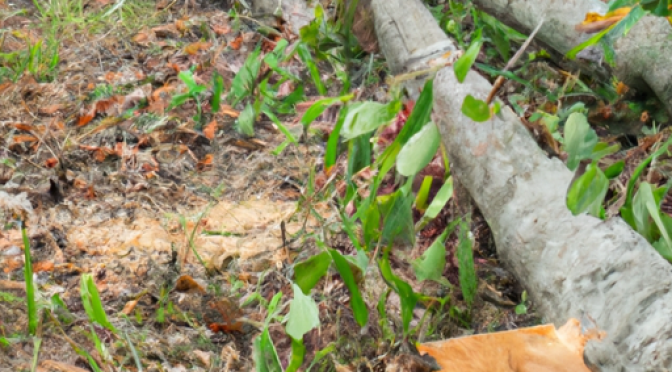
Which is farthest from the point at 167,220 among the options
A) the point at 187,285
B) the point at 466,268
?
the point at 466,268

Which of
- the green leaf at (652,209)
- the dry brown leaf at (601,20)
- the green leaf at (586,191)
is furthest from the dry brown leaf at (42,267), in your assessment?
the dry brown leaf at (601,20)

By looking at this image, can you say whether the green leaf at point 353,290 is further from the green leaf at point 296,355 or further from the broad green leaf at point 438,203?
the broad green leaf at point 438,203

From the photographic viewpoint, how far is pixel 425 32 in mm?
2297

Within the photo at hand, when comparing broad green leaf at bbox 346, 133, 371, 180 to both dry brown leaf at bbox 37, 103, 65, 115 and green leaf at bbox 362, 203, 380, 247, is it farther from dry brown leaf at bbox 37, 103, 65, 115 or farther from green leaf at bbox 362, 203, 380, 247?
dry brown leaf at bbox 37, 103, 65, 115

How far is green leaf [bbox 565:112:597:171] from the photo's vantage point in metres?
1.52

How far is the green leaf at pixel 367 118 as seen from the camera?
1702 mm

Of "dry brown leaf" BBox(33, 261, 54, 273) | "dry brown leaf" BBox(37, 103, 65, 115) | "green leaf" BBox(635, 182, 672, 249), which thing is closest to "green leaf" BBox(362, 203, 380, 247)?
"green leaf" BBox(635, 182, 672, 249)

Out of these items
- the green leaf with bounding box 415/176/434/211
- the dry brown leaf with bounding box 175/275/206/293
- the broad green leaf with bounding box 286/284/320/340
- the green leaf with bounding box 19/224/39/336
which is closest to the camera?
the broad green leaf with bounding box 286/284/320/340

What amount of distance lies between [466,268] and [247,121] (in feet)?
3.89

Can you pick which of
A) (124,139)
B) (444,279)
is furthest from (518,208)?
(124,139)

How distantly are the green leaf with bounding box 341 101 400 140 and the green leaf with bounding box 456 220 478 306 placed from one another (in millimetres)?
350

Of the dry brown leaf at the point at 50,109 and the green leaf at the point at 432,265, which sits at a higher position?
the green leaf at the point at 432,265

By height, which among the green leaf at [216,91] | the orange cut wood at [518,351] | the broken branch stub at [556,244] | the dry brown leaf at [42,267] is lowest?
the dry brown leaf at [42,267]

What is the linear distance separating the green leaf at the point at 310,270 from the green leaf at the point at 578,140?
0.62 metres
